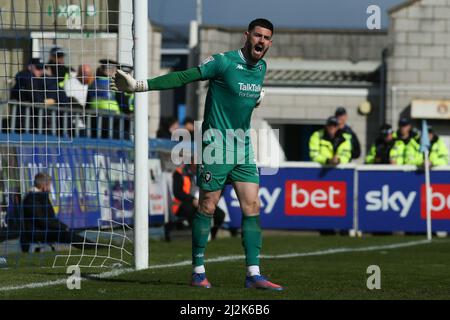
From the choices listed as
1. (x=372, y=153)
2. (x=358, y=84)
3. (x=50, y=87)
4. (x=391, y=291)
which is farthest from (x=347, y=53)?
(x=391, y=291)

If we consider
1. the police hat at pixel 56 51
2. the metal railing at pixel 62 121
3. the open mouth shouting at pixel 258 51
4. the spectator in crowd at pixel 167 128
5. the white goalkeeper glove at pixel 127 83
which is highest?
the police hat at pixel 56 51

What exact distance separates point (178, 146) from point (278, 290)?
1167 cm

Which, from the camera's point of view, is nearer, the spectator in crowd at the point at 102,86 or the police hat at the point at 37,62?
the spectator in crowd at the point at 102,86

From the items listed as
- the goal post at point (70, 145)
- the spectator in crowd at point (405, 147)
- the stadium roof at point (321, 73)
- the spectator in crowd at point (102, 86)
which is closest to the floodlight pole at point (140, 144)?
the goal post at point (70, 145)

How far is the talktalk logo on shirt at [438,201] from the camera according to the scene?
2205 cm

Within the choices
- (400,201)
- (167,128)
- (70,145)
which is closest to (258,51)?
(70,145)

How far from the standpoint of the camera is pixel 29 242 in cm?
1434

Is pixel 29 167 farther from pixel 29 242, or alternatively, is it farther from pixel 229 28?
pixel 229 28

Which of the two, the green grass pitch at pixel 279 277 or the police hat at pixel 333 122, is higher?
the police hat at pixel 333 122

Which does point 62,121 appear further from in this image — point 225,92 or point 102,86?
point 225,92

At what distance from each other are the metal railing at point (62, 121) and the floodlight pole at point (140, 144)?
3.22 meters

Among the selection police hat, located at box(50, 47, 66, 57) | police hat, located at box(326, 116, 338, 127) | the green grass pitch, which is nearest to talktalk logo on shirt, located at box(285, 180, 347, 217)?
police hat, located at box(326, 116, 338, 127)

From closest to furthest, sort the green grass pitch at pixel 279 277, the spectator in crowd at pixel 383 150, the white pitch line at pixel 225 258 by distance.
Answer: the green grass pitch at pixel 279 277
the white pitch line at pixel 225 258
the spectator in crowd at pixel 383 150

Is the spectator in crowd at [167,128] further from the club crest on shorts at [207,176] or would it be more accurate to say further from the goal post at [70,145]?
the club crest on shorts at [207,176]
